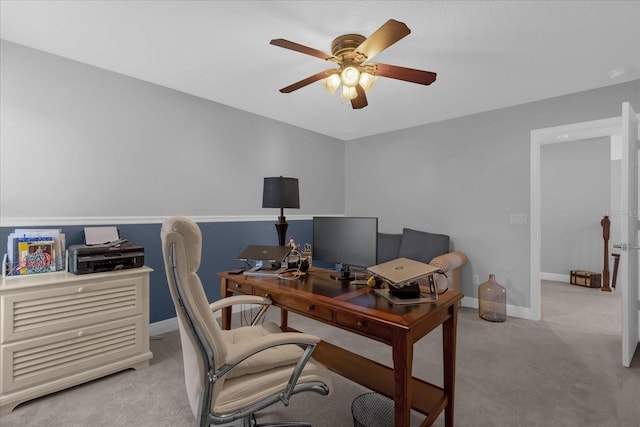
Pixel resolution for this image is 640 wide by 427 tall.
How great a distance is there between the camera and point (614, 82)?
2914 mm

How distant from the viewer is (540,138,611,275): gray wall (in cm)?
491

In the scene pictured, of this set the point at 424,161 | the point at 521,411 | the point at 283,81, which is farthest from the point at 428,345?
the point at 283,81

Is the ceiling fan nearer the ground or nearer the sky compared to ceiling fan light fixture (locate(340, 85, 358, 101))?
nearer the sky

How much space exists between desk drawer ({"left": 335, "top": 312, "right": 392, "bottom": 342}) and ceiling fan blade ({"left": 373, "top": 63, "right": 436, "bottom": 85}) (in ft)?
5.17

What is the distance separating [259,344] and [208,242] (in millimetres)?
2446

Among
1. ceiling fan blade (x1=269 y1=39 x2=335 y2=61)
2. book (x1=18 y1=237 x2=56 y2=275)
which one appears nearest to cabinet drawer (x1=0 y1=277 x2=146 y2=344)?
book (x1=18 y1=237 x2=56 y2=275)

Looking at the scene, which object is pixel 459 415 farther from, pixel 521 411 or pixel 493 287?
pixel 493 287

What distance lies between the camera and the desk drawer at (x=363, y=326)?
1.36 meters

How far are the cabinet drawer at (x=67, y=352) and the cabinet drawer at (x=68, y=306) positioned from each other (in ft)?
0.18

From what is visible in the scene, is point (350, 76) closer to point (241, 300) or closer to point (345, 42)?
point (345, 42)

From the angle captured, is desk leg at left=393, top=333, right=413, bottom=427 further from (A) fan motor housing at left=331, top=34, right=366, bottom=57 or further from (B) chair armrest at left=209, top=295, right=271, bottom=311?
(A) fan motor housing at left=331, top=34, right=366, bottom=57

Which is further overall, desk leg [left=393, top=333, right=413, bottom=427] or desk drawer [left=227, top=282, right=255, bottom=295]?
desk drawer [left=227, top=282, right=255, bottom=295]

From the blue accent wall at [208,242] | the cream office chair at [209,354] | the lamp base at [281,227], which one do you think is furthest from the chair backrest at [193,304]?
the blue accent wall at [208,242]

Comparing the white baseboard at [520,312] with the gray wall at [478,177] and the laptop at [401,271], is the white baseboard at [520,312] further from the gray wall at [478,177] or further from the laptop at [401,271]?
the laptop at [401,271]
